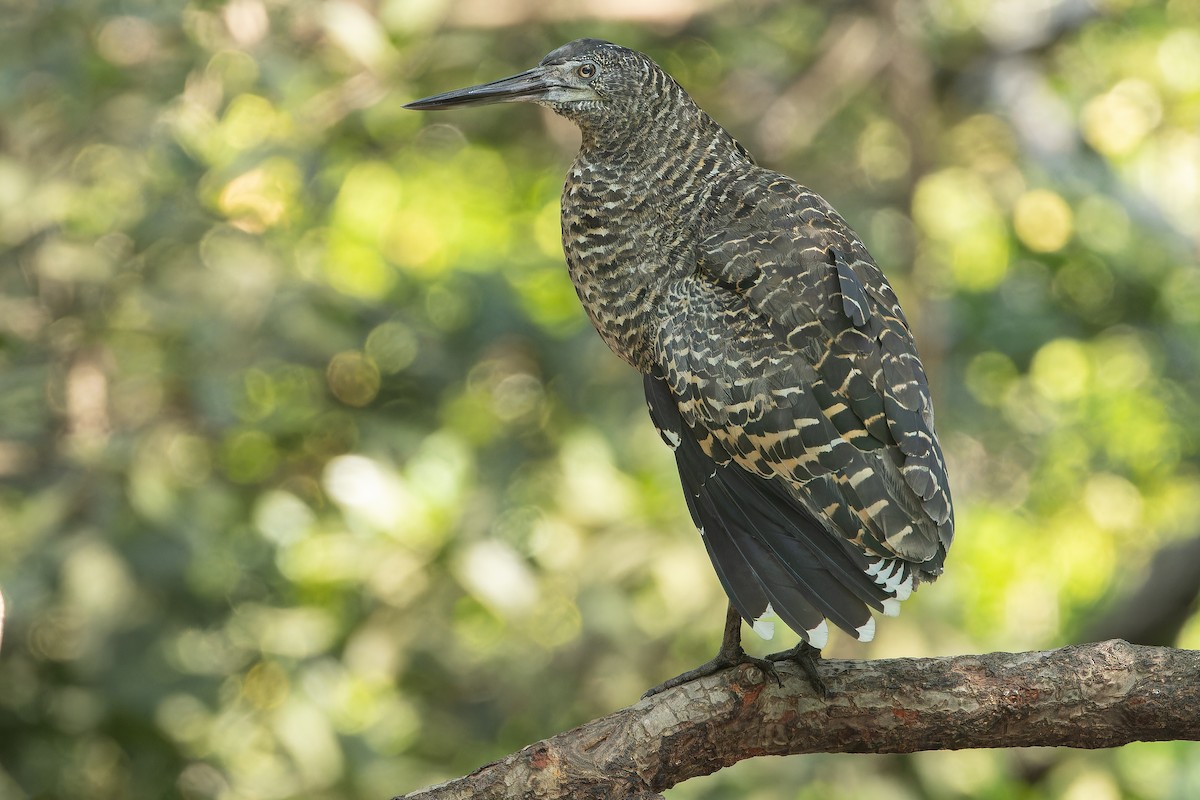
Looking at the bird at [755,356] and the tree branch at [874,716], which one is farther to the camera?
the bird at [755,356]

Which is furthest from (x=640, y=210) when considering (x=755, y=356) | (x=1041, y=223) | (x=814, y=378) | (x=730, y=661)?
(x=1041, y=223)

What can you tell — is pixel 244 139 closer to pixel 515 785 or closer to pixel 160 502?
pixel 160 502

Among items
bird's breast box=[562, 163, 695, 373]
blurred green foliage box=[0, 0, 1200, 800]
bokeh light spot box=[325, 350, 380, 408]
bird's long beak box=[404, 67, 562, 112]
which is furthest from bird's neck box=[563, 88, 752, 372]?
bokeh light spot box=[325, 350, 380, 408]

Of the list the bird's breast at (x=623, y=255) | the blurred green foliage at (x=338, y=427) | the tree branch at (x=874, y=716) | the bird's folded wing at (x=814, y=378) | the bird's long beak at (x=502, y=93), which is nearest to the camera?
the tree branch at (x=874, y=716)

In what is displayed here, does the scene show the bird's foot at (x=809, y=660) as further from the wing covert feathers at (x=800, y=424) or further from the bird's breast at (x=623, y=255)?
the bird's breast at (x=623, y=255)

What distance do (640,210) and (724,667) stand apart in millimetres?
1157

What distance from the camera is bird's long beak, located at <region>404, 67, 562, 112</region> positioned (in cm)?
361

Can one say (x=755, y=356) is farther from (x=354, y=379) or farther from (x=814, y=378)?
(x=354, y=379)

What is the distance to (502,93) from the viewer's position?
3.61m

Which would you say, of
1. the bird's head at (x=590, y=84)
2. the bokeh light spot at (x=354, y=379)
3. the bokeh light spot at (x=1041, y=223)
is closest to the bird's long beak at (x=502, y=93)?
the bird's head at (x=590, y=84)

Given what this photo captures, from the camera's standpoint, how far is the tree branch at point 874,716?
2.83 m

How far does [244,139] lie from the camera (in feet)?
17.0

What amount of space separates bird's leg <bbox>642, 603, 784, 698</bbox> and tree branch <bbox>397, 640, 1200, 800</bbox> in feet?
0.09

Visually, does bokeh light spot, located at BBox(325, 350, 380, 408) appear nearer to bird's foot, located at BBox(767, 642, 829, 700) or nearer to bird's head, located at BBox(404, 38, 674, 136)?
bird's head, located at BBox(404, 38, 674, 136)
